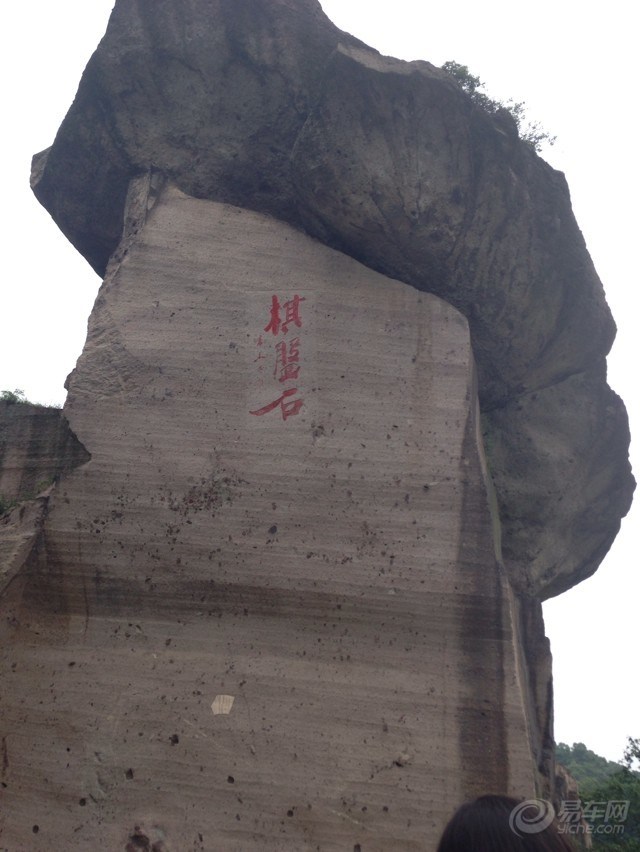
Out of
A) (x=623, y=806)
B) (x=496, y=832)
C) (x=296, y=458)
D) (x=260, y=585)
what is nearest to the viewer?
(x=496, y=832)

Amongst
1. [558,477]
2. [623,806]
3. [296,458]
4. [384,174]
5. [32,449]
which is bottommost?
[623,806]

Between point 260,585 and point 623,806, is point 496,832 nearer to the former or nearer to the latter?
point 260,585

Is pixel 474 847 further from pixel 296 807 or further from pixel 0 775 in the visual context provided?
pixel 0 775

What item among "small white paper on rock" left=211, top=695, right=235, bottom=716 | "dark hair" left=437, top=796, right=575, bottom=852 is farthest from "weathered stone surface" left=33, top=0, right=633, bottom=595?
"dark hair" left=437, top=796, right=575, bottom=852

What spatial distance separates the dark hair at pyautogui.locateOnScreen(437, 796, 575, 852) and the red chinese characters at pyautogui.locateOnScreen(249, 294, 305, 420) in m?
4.91

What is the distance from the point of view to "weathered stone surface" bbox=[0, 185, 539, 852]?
564 cm

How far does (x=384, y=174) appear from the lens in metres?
6.93

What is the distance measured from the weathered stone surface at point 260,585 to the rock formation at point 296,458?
0.02m

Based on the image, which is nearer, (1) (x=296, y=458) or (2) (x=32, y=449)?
(1) (x=296, y=458)

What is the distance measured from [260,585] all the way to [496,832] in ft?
14.8

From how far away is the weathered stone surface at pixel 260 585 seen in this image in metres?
5.64

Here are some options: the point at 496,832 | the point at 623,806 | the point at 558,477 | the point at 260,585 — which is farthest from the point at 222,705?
the point at 623,806

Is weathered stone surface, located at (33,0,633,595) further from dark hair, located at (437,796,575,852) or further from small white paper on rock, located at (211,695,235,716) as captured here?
dark hair, located at (437,796,575,852)

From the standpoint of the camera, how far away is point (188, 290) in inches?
275
